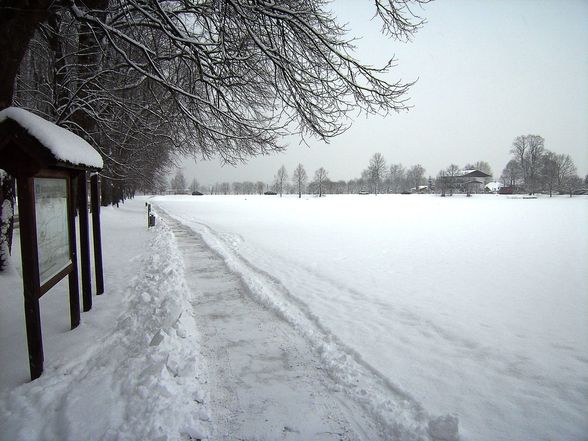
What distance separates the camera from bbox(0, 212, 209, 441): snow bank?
8.38 feet

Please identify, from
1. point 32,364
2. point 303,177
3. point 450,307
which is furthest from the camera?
point 303,177

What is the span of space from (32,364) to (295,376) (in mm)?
2652

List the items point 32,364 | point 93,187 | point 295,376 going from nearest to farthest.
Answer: point 32,364, point 295,376, point 93,187

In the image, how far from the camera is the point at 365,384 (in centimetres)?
328

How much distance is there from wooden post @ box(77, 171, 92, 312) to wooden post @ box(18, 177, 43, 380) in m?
1.68

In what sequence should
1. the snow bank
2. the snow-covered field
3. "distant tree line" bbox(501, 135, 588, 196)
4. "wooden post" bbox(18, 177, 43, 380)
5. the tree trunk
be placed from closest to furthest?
the snow bank → "wooden post" bbox(18, 177, 43, 380) → the snow-covered field → the tree trunk → "distant tree line" bbox(501, 135, 588, 196)

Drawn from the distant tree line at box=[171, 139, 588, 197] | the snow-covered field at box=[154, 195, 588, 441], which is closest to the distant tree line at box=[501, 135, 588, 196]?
the distant tree line at box=[171, 139, 588, 197]

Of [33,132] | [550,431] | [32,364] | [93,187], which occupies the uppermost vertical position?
[33,132]

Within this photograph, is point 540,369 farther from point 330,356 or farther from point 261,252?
point 261,252

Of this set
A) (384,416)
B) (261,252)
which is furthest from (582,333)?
(261,252)

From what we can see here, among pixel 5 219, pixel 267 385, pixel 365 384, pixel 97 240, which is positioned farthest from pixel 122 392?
pixel 5 219

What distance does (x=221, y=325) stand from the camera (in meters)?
4.61

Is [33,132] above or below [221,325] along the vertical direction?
above

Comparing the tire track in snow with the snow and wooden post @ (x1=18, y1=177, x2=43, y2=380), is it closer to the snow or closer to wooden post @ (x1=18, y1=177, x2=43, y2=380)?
the snow
